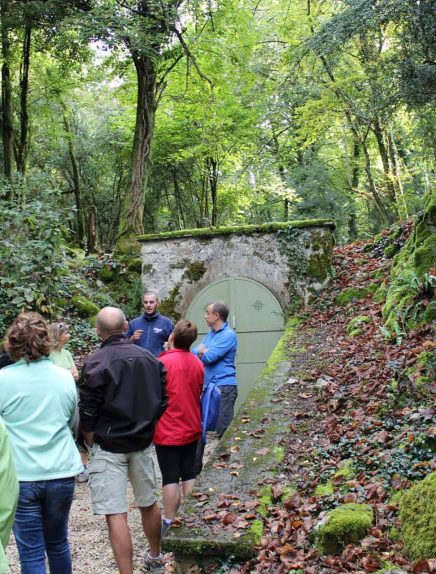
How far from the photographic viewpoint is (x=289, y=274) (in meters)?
10.6

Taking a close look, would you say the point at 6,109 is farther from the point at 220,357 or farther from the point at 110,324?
the point at 110,324

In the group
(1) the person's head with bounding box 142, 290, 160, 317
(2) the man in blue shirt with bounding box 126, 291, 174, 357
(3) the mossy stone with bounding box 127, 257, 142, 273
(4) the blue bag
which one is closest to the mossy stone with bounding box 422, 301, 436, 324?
(4) the blue bag

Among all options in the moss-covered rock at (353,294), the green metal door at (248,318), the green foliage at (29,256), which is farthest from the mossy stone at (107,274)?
the moss-covered rock at (353,294)

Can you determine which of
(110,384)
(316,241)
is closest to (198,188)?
(316,241)

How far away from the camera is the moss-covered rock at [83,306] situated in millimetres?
10820

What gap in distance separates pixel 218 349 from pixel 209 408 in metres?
0.76

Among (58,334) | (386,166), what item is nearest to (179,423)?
(58,334)

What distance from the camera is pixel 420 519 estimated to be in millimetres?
2729

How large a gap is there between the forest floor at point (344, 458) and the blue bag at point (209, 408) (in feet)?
2.30

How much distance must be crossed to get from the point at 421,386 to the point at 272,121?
15.5 m

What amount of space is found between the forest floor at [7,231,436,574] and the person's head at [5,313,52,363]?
63.6 inches

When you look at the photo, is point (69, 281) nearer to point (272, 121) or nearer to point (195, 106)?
point (195, 106)

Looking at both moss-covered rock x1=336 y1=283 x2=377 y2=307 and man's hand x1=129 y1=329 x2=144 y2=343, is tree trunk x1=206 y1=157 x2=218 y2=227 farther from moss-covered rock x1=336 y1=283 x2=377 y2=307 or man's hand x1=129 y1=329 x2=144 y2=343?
man's hand x1=129 y1=329 x2=144 y2=343

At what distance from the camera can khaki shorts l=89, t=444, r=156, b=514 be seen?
3.54 meters
